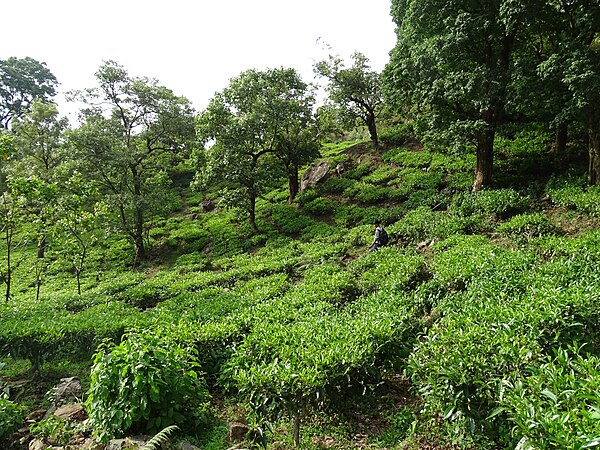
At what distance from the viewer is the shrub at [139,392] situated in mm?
4953

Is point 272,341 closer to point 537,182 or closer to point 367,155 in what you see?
point 537,182

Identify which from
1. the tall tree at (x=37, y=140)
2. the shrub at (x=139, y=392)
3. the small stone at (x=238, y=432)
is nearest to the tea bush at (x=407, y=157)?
the small stone at (x=238, y=432)

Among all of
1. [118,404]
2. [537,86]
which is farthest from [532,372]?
[537,86]

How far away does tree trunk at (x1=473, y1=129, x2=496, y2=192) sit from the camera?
51.0ft

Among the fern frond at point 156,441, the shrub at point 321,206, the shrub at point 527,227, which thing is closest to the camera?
the fern frond at point 156,441

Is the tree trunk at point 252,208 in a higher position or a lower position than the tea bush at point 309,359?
higher

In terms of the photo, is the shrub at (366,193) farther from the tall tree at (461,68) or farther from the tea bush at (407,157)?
the tall tree at (461,68)

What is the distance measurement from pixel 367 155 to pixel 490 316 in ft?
74.2

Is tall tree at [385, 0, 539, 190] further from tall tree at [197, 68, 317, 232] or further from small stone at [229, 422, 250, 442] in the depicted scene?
small stone at [229, 422, 250, 442]

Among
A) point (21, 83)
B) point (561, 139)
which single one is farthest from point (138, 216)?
point (21, 83)

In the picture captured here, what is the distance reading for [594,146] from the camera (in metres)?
12.6

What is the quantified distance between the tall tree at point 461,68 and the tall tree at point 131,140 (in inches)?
580

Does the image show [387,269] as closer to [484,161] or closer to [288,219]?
[484,161]

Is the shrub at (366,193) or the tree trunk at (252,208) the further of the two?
the tree trunk at (252,208)
